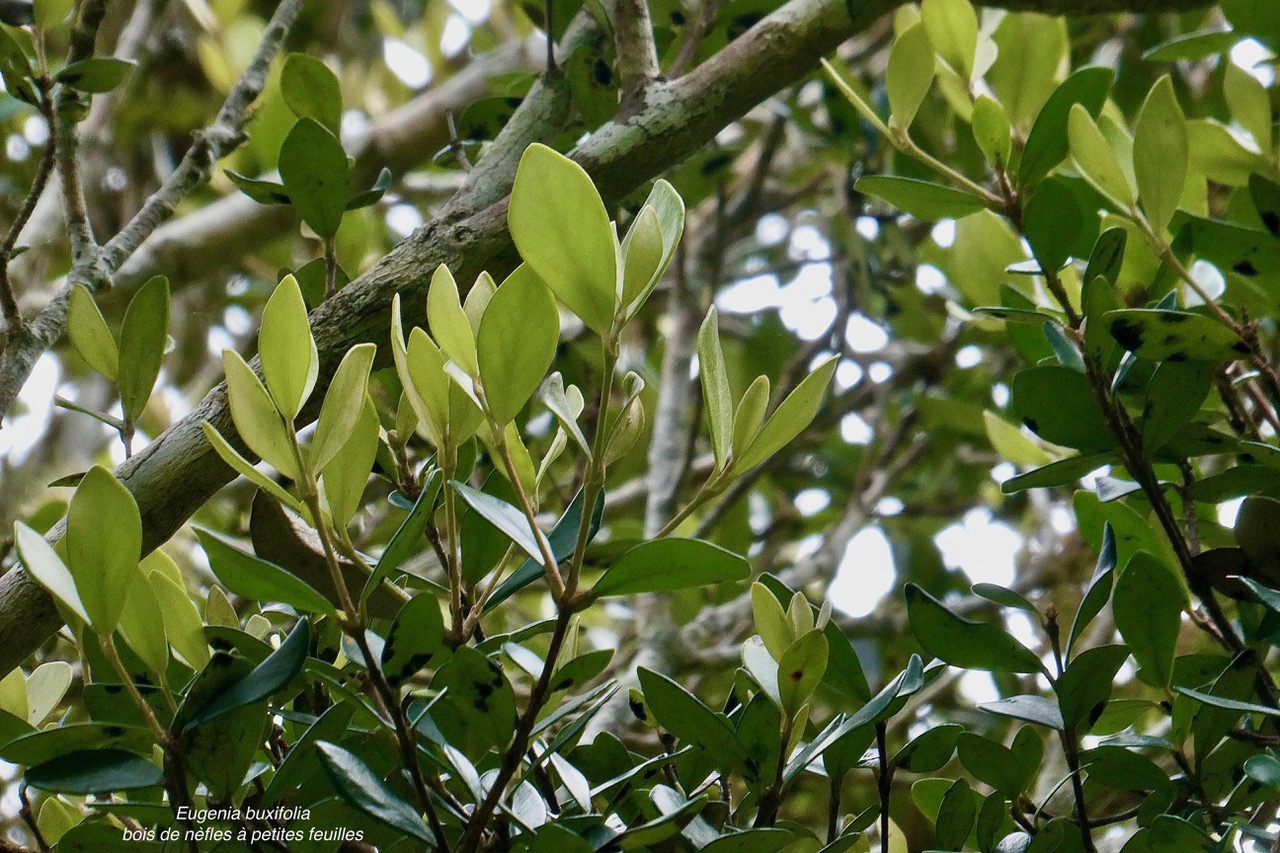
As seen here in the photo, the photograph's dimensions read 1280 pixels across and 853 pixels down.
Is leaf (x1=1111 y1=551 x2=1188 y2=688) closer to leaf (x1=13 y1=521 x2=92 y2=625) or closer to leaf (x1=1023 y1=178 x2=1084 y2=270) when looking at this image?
leaf (x1=1023 y1=178 x2=1084 y2=270)

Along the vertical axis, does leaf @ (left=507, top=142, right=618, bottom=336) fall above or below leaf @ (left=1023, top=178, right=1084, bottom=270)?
above

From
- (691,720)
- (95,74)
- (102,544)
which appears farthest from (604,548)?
(95,74)

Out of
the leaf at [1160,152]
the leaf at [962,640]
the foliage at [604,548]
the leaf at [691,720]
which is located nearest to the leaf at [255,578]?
the foliage at [604,548]

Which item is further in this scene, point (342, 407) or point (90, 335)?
point (90, 335)

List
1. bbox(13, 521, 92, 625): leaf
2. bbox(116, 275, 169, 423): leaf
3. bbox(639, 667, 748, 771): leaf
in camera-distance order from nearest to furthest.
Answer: bbox(13, 521, 92, 625): leaf → bbox(639, 667, 748, 771): leaf → bbox(116, 275, 169, 423): leaf

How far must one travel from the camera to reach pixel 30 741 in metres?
0.38

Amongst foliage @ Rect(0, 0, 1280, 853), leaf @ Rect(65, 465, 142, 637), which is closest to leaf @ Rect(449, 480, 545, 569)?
foliage @ Rect(0, 0, 1280, 853)

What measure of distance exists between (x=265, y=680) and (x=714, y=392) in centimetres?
19

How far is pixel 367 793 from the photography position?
359 millimetres

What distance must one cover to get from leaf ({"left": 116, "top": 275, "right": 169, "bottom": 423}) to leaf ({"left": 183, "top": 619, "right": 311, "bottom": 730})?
22 cm

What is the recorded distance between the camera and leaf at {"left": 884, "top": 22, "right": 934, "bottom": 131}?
2.10 feet

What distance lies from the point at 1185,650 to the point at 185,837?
0.98m

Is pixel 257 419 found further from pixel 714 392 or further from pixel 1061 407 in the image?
pixel 1061 407

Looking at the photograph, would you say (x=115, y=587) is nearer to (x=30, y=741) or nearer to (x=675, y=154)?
(x=30, y=741)
